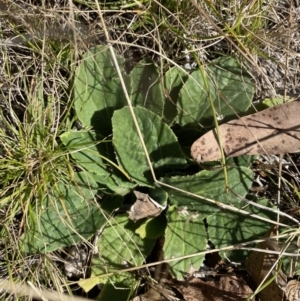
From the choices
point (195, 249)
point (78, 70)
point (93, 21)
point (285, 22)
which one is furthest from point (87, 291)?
point (285, 22)

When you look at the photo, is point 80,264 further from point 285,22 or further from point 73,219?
point 285,22

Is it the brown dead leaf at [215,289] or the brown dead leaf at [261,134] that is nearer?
the brown dead leaf at [261,134]

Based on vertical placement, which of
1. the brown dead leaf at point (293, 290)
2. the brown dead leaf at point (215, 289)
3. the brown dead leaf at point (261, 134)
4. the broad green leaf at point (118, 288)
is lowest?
the brown dead leaf at point (293, 290)

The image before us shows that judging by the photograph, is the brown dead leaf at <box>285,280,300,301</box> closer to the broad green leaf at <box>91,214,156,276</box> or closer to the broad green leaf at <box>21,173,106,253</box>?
the broad green leaf at <box>91,214,156,276</box>

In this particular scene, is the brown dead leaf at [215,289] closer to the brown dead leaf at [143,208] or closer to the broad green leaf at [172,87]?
the brown dead leaf at [143,208]

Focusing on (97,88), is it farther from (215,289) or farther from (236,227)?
(215,289)

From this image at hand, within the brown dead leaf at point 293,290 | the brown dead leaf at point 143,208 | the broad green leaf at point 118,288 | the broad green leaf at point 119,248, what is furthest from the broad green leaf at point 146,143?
the brown dead leaf at point 293,290
